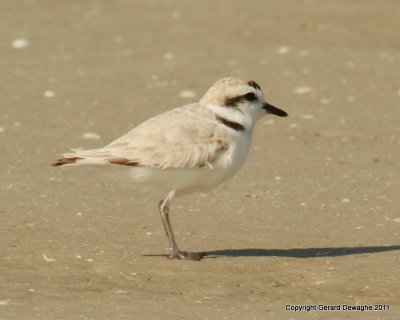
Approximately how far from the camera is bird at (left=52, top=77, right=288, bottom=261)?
25.7ft

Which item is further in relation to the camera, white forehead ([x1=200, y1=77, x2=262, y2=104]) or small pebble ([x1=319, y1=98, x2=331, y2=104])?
small pebble ([x1=319, y1=98, x2=331, y2=104])

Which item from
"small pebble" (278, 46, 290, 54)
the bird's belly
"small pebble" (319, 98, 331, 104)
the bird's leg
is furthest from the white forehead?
"small pebble" (278, 46, 290, 54)

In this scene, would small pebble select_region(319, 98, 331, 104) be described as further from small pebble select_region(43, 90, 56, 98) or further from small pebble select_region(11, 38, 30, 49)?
small pebble select_region(11, 38, 30, 49)

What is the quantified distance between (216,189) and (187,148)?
2.40 meters

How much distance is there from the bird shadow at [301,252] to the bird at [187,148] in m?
0.24

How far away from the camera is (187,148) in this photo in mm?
7883

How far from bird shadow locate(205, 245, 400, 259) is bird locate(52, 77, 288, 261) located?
237mm

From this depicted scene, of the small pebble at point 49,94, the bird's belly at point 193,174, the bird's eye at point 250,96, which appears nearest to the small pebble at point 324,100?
the small pebble at point 49,94

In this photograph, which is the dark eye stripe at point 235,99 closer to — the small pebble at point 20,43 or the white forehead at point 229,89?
the white forehead at point 229,89

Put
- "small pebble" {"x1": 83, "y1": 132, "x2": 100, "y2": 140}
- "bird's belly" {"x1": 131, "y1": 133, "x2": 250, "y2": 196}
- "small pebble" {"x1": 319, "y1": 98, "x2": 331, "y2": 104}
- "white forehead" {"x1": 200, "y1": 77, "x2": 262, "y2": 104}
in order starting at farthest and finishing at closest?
1. "small pebble" {"x1": 319, "y1": 98, "x2": 331, "y2": 104}
2. "small pebble" {"x1": 83, "y1": 132, "x2": 100, "y2": 140}
3. "white forehead" {"x1": 200, "y1": 77, "x2": 262, "y2": 104}
4. "bird's belly" {"x1": 131, "y1": 133, "x2": 250, "y2": 196}

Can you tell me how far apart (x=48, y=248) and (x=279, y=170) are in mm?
3331

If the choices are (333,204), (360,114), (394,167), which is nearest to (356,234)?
(333,204)

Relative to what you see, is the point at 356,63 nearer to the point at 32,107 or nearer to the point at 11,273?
the point at 32,107

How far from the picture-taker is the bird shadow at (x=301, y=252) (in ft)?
26.9
